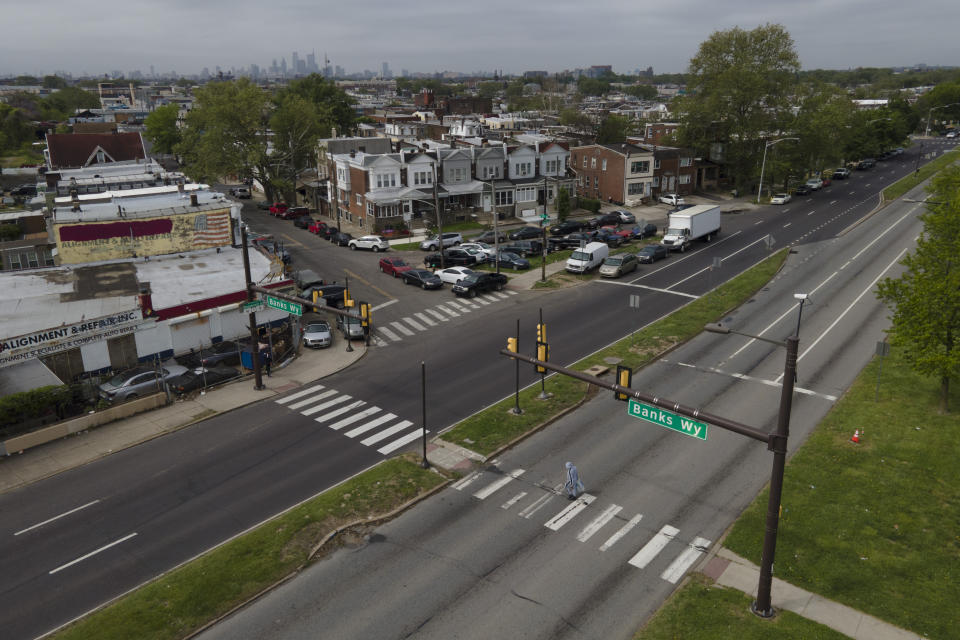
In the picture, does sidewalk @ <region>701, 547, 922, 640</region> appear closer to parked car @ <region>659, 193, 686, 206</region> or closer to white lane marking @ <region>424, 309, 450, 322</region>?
white lane marking @ <region>424, 309, 450, 322</region>

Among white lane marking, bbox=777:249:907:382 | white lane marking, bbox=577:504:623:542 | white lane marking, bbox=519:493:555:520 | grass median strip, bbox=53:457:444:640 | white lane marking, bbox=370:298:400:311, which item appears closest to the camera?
grass median strip, bbox=53:457:444:640

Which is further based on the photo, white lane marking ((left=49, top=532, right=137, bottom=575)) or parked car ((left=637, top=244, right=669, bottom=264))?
parked car ((left=637, top=244, right=669, bottom=264))

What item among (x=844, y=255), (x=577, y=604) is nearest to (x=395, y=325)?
(x=577, y=604)

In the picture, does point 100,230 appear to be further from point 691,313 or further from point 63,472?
point 691,313

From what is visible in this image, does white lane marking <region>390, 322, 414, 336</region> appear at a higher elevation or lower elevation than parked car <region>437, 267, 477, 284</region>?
lower

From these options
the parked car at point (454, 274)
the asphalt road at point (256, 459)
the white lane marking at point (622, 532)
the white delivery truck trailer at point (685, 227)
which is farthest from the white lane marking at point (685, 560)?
the white delivery truck trailer at point (685, 227)

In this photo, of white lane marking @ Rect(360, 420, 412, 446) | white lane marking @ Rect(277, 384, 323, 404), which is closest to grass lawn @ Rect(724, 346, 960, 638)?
white lane marking @ Rect(360, 420, 412, 446)

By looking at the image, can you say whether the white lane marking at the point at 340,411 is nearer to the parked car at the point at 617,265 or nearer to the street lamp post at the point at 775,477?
the street lamp post at the point at 775,477
